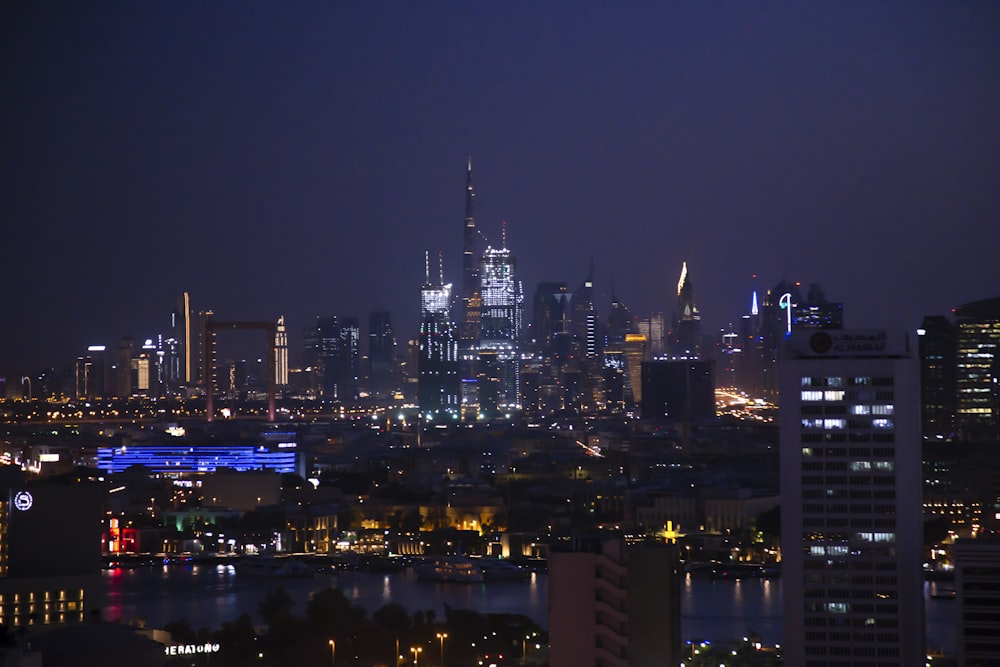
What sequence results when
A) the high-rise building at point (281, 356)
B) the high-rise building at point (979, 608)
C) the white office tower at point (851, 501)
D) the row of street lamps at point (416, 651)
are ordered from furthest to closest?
the high-rise building at point (281, 356), the row of street lamps at point (416, 651), the high-rise building at point (979, 608), the white office tower at point (851, 501)

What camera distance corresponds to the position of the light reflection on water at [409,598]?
563 inches

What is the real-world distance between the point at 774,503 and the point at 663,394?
24672mm

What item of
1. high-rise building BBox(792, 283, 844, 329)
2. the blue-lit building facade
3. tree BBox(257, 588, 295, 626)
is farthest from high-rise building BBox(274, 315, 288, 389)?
tree BBox(257, 588, 295, 626)

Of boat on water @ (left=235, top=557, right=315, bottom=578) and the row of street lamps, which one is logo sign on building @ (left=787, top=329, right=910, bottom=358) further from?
boat on water @ (left=235, top=557, right=315, bottom=578)

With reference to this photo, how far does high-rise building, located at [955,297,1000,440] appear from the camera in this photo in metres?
31.5

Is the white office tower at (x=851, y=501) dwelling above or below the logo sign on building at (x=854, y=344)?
below

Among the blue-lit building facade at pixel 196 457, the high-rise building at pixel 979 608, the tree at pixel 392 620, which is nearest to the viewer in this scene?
the high-rise building at pixel 979 608

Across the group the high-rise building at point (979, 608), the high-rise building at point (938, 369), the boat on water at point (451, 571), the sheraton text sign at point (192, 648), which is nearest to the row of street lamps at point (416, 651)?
the sheraton text sign at point (192, 648)

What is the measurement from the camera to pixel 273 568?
19875 millimetres

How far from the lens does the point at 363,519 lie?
24703mm

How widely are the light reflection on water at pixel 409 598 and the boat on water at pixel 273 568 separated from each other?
0.13 m

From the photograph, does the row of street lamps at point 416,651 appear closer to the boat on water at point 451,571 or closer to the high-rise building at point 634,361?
the boat on water at point 451,571

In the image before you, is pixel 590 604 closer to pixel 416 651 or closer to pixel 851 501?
pixel 851 501

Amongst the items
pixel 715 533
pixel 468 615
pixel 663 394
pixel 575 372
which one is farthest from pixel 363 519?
pixel 575 372
